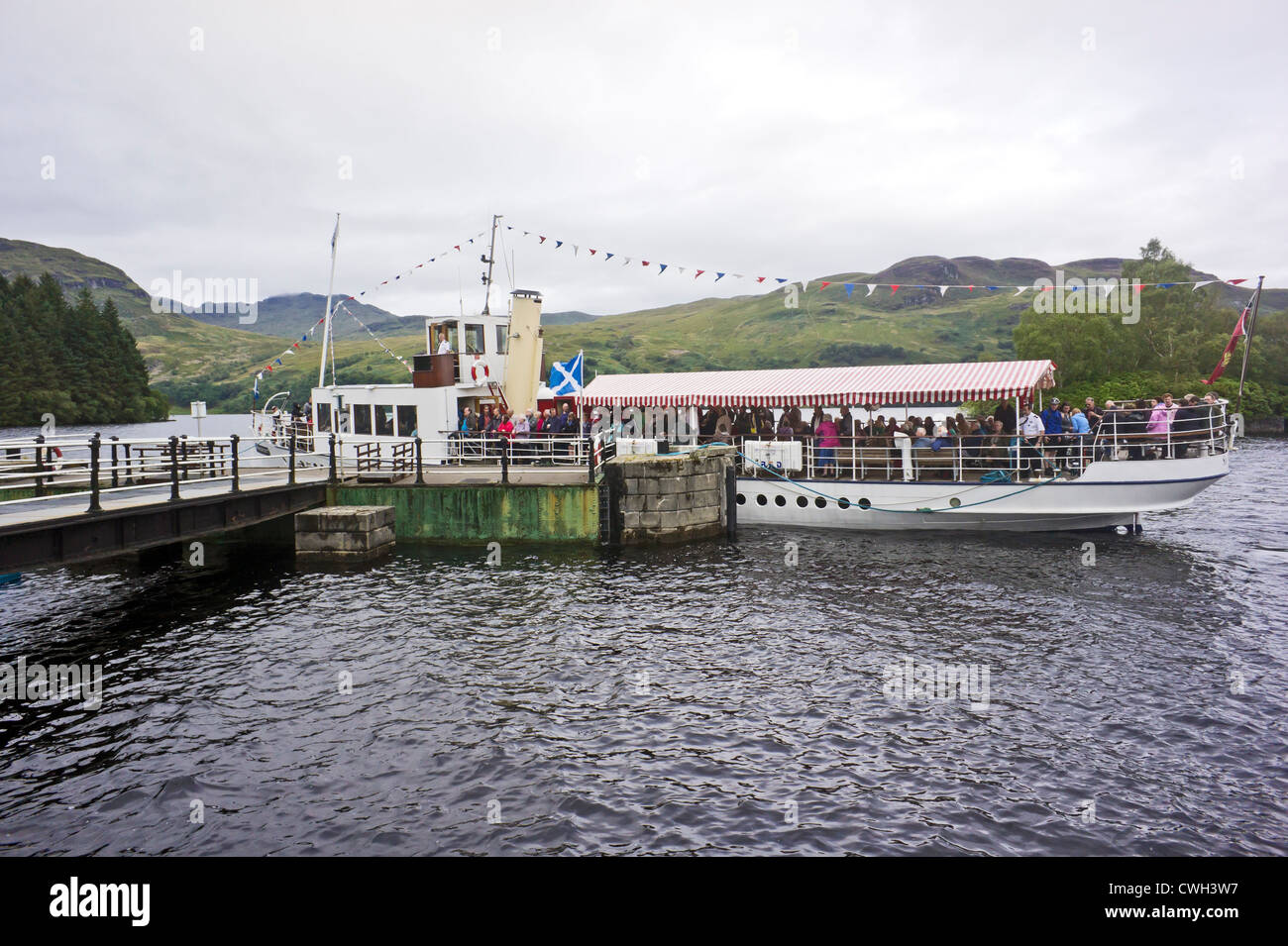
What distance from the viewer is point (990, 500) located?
25.6 metres

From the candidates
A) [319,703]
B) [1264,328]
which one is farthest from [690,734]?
[1264,328]

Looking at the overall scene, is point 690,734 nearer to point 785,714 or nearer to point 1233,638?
point 785,714

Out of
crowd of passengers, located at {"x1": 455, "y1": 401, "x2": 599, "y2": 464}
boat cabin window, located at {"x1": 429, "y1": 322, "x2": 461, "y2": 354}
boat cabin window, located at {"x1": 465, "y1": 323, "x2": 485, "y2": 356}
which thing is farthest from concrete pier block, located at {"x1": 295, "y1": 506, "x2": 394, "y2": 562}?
boat cabin window, located at {"x1": 465, "y1": 323, "x2": 485, "y2": 356}

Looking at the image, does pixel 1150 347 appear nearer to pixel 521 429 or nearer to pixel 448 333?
pixel 521 429

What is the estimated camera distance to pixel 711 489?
26109mm

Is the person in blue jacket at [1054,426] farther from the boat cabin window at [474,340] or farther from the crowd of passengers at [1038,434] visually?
the boat cabin window at [474,340]

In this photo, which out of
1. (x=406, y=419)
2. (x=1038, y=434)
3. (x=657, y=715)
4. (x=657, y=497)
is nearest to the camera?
(x=657, y=715)

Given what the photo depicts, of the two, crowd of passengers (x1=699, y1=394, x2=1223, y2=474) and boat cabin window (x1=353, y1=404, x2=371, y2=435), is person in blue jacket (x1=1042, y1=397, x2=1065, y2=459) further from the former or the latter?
boat cabin window (x1=353, y1=404, x2=371, y2=435)

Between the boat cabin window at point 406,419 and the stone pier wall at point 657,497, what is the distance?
10705 mm

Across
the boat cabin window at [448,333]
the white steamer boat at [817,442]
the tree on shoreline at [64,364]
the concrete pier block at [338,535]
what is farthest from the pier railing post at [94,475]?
the tree on shoreline at [64,364]

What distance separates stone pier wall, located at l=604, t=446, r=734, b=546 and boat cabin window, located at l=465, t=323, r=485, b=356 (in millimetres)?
11164

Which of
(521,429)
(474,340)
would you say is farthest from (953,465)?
(474,340)

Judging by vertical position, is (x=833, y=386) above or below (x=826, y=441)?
above

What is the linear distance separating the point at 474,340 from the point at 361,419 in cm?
572
